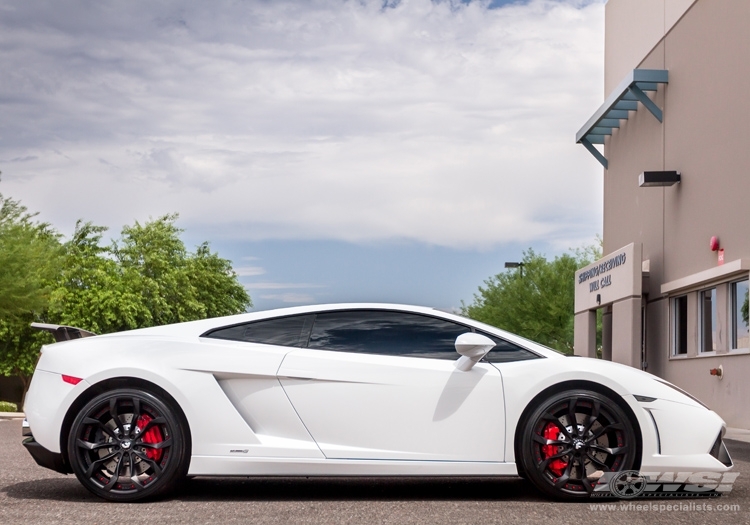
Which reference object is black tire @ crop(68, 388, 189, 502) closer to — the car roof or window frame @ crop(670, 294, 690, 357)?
the car roof

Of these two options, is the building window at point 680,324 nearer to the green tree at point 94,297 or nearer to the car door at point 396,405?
the car door at point 396,405

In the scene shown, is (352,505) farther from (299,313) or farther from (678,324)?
(678,324)

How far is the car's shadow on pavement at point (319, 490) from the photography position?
248 inches

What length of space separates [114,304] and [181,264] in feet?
34.7

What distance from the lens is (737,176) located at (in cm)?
1880

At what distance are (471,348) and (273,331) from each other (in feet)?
4.36

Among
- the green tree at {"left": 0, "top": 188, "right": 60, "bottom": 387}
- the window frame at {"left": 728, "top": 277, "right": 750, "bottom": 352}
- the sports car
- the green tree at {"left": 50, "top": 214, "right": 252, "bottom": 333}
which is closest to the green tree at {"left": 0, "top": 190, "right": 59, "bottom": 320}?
the green tree at {"left": 0, "top": 188, "right": 60, "bottom": 387}

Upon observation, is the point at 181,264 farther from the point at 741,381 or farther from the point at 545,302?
the point at 741,381

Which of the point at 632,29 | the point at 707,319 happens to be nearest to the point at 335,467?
the point at 707,319

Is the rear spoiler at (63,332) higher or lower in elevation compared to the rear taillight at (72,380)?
higher

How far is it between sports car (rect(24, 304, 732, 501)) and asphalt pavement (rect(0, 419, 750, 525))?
0.66 ft

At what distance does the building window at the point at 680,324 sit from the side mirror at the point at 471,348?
1786 cm

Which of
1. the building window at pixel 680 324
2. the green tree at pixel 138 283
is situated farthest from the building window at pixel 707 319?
the green tree at pixel 138 283

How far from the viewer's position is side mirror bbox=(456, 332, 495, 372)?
6.07 meters
